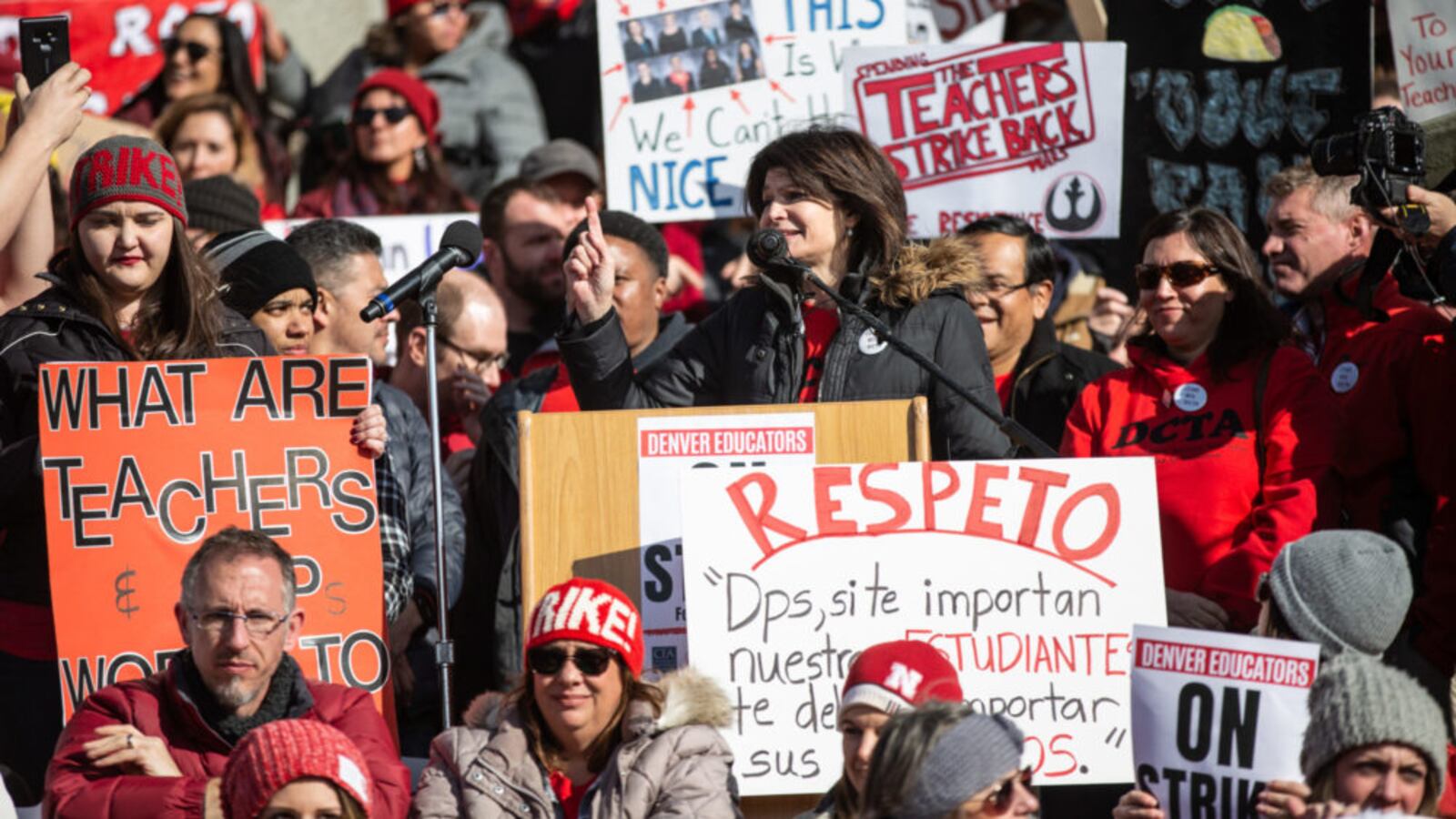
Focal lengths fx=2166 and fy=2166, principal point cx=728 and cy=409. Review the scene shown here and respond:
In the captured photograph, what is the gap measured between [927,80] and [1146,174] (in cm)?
90

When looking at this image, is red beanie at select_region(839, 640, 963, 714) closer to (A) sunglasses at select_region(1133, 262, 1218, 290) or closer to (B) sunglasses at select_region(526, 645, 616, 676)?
(B) sunglasses at select_region(526, 645, 616, 676)

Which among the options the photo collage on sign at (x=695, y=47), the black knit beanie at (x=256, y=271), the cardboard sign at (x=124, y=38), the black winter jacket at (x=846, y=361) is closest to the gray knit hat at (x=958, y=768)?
the black winter jacket at (x=846, y=361)

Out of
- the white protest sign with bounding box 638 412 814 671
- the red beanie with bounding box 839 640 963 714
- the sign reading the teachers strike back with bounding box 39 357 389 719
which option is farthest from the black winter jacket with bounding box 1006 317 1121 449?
the sign reading the teachers strike back with bounding box 39 357 389 719

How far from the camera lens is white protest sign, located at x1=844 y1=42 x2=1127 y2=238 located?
8.03 meters

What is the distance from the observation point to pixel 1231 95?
8.01 meters

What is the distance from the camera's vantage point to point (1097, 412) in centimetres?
634

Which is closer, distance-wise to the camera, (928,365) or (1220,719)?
(1220,719)

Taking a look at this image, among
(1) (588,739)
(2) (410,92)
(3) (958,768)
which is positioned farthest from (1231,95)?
(3) (958,768)

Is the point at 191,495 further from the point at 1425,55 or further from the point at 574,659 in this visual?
the point at 1425,55

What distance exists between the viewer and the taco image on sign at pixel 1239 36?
798 centimetres

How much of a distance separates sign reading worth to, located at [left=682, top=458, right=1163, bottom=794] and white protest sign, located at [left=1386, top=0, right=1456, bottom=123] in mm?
2600

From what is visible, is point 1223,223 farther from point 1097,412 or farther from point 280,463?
point 280,463

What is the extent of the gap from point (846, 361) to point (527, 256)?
10.3 ft

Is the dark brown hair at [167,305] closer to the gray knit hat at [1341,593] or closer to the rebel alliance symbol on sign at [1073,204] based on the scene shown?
the gray knit hat at [1341,593]
